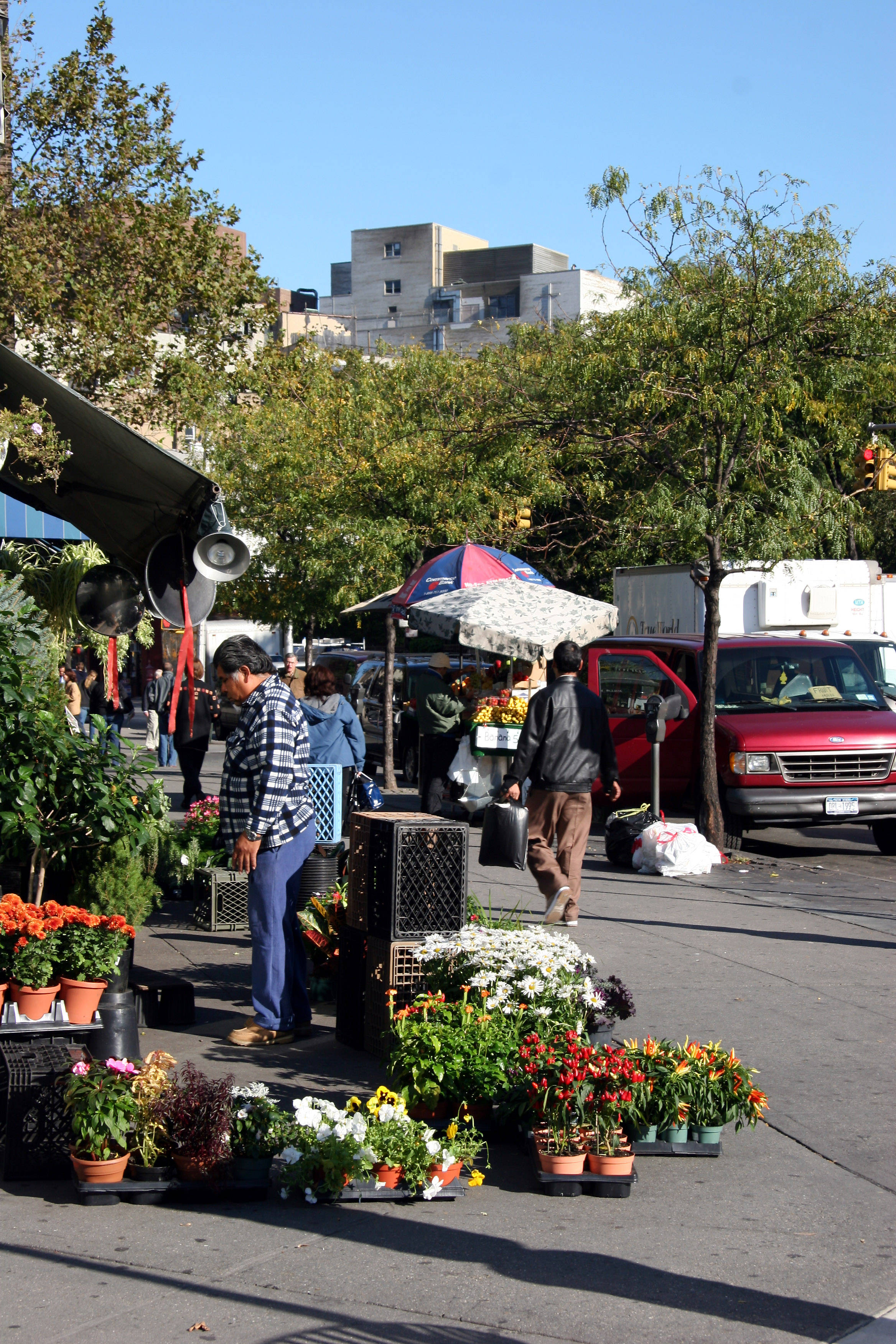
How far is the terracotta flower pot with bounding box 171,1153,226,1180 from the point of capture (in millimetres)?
4590

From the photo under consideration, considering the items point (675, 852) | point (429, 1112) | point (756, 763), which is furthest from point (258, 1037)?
point (756, 763)

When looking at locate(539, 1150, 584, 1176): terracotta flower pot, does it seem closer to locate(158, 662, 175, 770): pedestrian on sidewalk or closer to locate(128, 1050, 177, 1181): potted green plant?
locate(128, 1050, 177, 1181): potted green plant

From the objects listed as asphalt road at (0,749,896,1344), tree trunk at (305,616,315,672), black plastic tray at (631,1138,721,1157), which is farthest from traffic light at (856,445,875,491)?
tree trunk at (305,616,315,672)

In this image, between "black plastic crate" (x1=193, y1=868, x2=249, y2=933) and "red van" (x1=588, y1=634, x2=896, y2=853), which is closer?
"black plastic crate" (x1=193, y1=868, x2=249, y2=933)

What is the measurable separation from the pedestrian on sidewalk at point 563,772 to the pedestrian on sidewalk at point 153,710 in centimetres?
1008

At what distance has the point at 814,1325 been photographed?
3.75 meters

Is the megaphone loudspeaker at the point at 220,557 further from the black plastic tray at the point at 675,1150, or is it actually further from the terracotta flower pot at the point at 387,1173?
the black plastic tray at the point at 675,1150

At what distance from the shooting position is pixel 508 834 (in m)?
9.50

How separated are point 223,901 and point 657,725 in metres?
4.81

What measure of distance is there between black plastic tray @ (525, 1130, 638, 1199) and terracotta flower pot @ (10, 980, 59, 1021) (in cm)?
215

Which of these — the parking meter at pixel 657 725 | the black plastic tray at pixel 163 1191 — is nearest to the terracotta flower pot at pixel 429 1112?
the black plastic tray at pixel 163 1191

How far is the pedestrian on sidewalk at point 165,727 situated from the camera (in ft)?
66.8

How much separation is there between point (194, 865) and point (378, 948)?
164 inches

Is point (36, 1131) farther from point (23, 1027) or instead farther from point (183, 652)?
point (183, 652)
